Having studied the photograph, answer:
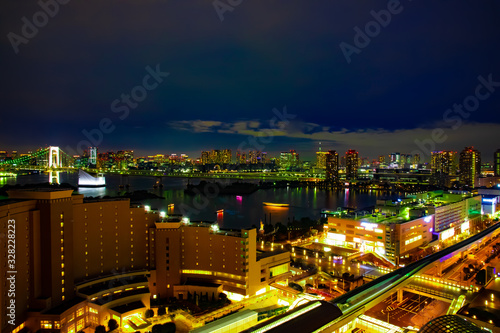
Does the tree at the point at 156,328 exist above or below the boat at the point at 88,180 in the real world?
below

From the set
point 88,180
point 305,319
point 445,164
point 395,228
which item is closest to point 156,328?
point 305,319

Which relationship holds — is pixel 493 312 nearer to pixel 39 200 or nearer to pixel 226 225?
pixel 39 200

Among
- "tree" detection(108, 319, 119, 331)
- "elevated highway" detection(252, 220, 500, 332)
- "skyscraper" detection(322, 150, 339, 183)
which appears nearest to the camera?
"elevated highway" detection(252, 220, 500, 332)

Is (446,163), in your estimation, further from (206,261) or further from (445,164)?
(206,261)

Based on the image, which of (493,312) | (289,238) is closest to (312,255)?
(289,238)

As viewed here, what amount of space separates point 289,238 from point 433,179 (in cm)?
2116

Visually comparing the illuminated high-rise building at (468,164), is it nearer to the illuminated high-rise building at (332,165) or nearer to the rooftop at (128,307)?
the illuminated high-rise building at (332,165)

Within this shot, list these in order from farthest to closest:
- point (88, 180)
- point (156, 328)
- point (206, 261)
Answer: point (88, 180) < point (206, 261) < point (156, 328)

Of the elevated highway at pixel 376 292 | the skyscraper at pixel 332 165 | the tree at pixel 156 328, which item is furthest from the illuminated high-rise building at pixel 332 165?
Result: the tree at pixel 156 328

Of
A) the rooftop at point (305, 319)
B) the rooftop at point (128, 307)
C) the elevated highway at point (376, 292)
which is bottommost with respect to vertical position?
the rooftop at point (128, 307)

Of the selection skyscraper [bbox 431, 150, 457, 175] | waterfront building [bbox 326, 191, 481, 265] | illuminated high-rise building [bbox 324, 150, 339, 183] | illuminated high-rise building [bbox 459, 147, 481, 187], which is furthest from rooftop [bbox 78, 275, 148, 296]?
skyscraper [bbox 431, 150, 457, 175]

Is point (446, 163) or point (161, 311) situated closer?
point (161, 311)

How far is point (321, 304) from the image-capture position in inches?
109

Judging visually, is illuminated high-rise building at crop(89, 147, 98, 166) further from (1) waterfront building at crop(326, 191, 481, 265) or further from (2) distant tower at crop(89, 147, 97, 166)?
(1) waterfront building at crop(326, 191, 481, 265)
